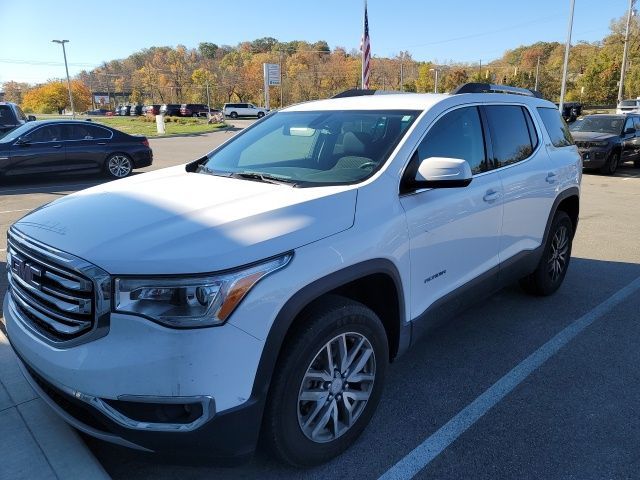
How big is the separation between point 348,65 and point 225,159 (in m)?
106

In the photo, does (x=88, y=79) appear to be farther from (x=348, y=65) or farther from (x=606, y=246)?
(x=606, y=246)

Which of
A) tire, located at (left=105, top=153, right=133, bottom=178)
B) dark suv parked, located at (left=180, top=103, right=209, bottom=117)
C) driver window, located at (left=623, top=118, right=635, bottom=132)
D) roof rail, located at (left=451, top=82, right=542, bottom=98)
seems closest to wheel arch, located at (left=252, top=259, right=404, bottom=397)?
roof rail, located at (left=451, top=82, right=542, bottom=98)

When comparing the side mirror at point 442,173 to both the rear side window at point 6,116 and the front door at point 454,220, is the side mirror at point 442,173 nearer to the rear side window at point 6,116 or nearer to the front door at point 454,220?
the front door at point 454,220

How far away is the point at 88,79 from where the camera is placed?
129000 mm

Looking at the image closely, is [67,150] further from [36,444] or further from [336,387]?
[336,387]

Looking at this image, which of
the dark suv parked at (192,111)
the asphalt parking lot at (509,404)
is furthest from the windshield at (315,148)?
the dark suv parked at (192,111)

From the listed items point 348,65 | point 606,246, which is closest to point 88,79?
point 348,65

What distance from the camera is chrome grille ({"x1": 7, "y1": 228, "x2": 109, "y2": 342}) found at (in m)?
2.06

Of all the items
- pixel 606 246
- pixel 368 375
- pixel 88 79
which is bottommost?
pixel 606 246

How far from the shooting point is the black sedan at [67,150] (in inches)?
444

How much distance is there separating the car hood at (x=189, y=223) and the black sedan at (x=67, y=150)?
9.82 m

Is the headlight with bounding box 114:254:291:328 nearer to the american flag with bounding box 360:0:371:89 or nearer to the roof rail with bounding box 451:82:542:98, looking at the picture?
the roof rail with bounding box 451:82:542:98

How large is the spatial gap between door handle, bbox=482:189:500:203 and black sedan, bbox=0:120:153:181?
10.9 metres

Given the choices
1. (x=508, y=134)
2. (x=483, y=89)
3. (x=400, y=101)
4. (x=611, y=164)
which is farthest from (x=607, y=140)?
(x=400, y=101)
